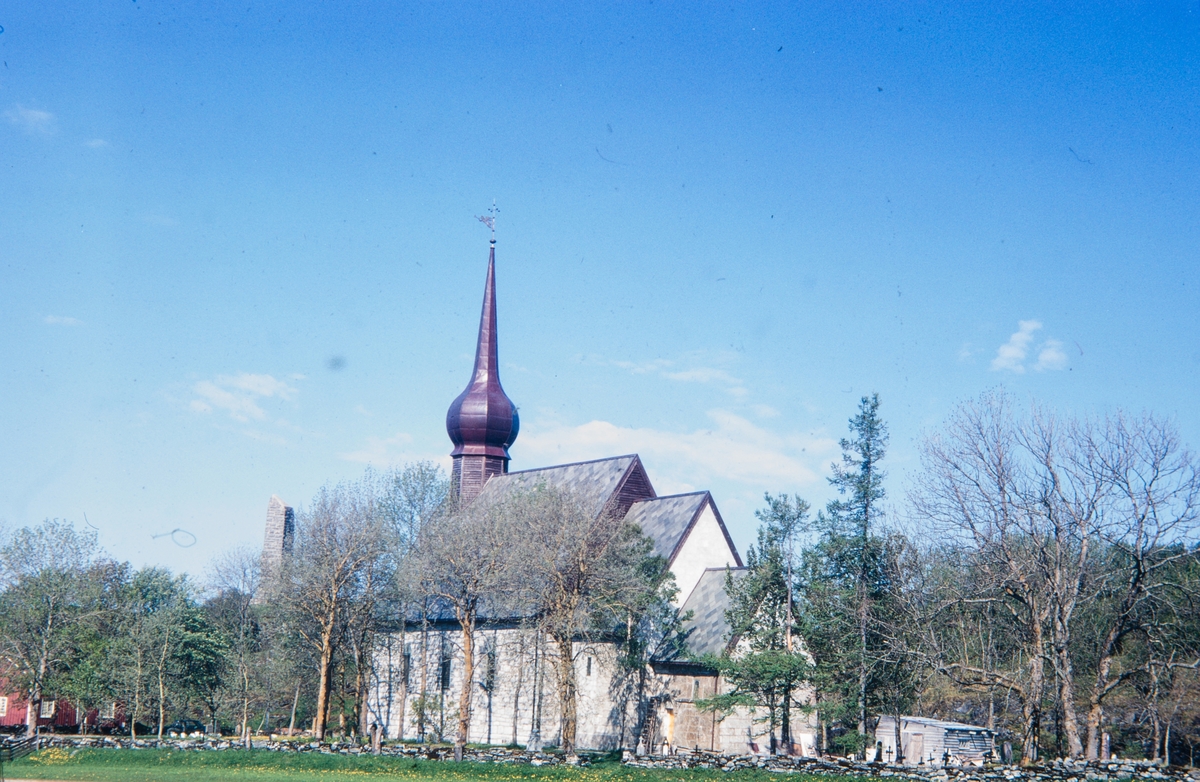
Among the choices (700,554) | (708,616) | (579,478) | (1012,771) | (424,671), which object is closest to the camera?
(1012,771)

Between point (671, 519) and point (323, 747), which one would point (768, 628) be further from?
point (323, 747)

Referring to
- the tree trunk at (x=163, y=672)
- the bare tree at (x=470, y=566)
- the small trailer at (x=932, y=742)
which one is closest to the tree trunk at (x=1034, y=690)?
the small trailer at (x=932, y=742)

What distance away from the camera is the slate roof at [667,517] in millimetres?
44009

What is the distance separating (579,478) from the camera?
163ft

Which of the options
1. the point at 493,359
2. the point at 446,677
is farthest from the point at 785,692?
the point at 493,359

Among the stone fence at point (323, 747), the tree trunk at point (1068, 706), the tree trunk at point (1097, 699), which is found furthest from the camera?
the stone fence at point (323, 747)

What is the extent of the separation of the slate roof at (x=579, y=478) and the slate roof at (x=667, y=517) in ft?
5.26

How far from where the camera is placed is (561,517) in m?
36.5

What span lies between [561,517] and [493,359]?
20353 millimetres

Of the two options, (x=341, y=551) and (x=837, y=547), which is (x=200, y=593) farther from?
(x=837, y=547)

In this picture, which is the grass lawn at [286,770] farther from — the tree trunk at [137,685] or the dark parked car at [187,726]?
the dark parked car at [187,726]

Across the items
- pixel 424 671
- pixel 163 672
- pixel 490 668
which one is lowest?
pixel 163 672

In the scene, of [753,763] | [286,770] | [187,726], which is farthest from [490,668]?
[187,726]

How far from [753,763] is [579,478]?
2189 cm
